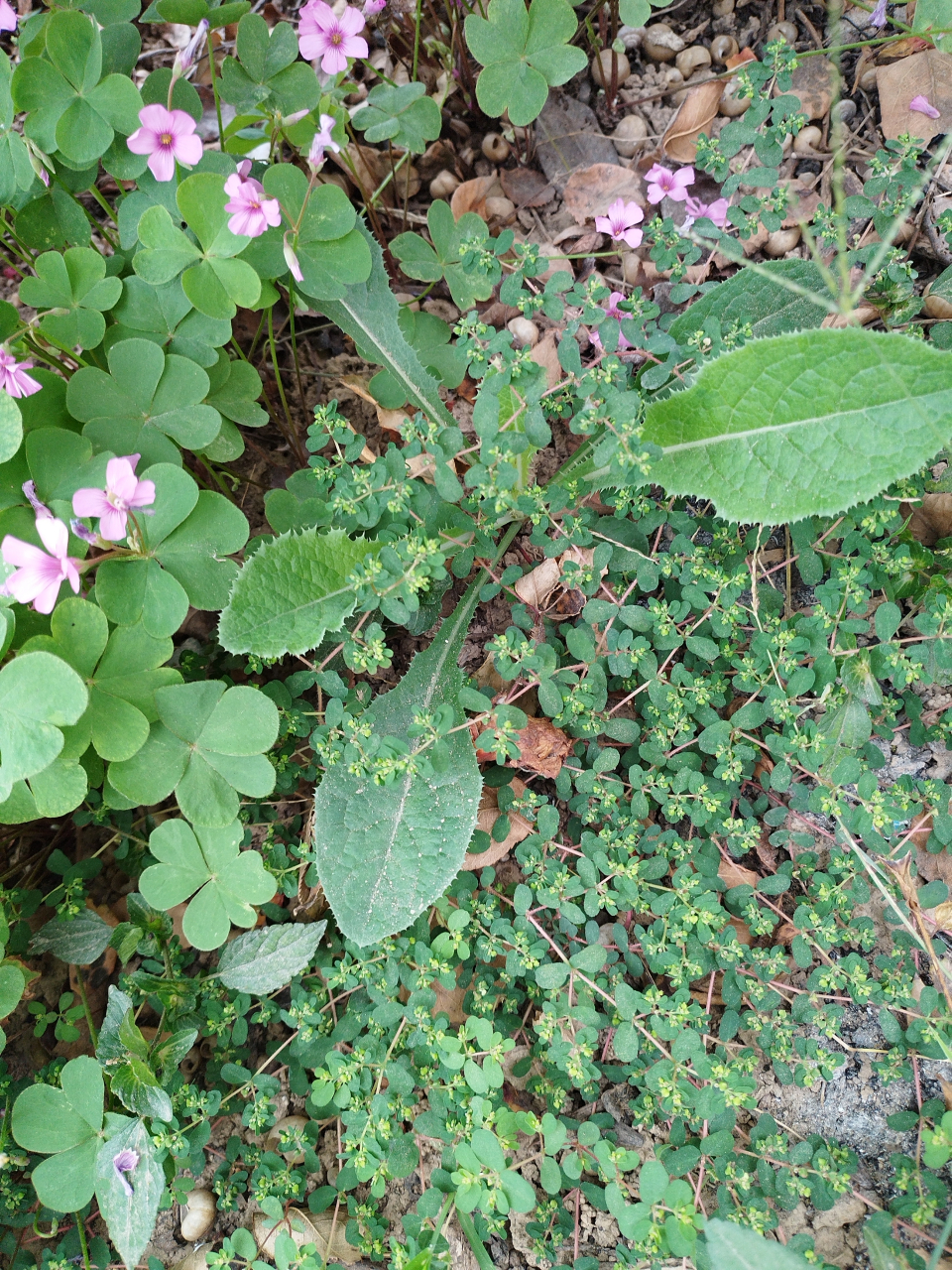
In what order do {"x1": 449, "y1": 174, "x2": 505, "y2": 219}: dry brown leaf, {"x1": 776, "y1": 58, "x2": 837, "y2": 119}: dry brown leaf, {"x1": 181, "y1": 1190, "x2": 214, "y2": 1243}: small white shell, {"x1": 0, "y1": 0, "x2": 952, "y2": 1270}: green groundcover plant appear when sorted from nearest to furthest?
1. {"x1": 0, "y1": 0, "x2": 952, "y2": 1270}: green groundcover plant
2. {"x1": 181, "y1": 1190, "x2": 214, "y2": 1243}: small white shell
3. {"x1": 776, "y1": 58, "x2": 837, "y2": 119}: dry brown leaf
4. {"x1": 449, "y1": 174, "x2": 505, "y2": 219}: dry brown leaf

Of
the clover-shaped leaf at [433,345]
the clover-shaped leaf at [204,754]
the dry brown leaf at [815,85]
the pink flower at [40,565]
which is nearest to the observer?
the pink flower at [40,565]

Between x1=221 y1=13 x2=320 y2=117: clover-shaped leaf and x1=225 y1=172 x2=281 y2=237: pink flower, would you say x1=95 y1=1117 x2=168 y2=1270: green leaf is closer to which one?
x1=225 y1=172 x2=281 y2=237: pink flower

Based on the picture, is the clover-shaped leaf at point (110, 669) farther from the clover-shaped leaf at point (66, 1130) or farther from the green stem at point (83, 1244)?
the green stem at point (83, 1244)

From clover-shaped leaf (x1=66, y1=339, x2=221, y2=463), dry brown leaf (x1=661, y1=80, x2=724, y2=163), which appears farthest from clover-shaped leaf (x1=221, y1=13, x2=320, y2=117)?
dry brown leaf (x1=661, y1=80, x2=724, y2=163)

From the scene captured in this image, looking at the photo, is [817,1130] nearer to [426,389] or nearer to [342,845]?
[342,845]

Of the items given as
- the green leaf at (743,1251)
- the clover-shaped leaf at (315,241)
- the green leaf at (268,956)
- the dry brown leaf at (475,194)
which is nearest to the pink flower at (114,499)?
the clover-shaped leaf at (315,241)

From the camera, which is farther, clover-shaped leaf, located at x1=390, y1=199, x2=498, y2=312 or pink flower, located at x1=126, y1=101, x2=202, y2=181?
clover-shaped leaf, located at x1=390, y1=199, x2=498, y2=312
